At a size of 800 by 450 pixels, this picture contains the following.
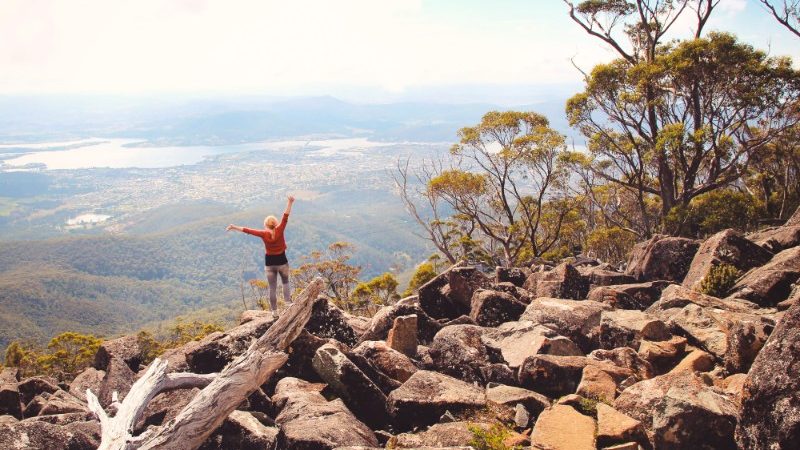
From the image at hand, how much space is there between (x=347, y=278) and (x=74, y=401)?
2914 cm

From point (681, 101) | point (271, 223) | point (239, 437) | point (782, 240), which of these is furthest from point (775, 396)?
point (681, 101)

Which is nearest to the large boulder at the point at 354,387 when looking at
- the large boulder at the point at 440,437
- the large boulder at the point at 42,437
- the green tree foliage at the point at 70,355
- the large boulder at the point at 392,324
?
the large boulder at the point at 440,437

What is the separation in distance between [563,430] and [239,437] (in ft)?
13.0

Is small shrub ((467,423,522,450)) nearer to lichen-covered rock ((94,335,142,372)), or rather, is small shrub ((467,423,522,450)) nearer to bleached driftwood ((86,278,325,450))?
bleached driftwood ((86,278,325,450))

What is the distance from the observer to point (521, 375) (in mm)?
7902

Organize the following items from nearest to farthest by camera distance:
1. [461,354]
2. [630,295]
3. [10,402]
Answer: [461,354], [10,402], [630,295]

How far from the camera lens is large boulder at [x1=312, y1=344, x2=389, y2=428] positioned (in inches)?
299

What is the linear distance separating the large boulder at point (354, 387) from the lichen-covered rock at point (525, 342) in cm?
236

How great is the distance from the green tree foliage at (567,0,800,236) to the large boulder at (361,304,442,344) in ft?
53.7

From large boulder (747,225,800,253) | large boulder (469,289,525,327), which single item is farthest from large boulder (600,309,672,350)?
large boulder (747,225,800,253)

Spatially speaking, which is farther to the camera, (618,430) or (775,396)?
(618,430)

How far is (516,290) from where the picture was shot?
45.3 ft

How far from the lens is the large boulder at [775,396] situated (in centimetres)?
498

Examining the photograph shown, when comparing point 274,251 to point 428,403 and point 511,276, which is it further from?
point 511,276
